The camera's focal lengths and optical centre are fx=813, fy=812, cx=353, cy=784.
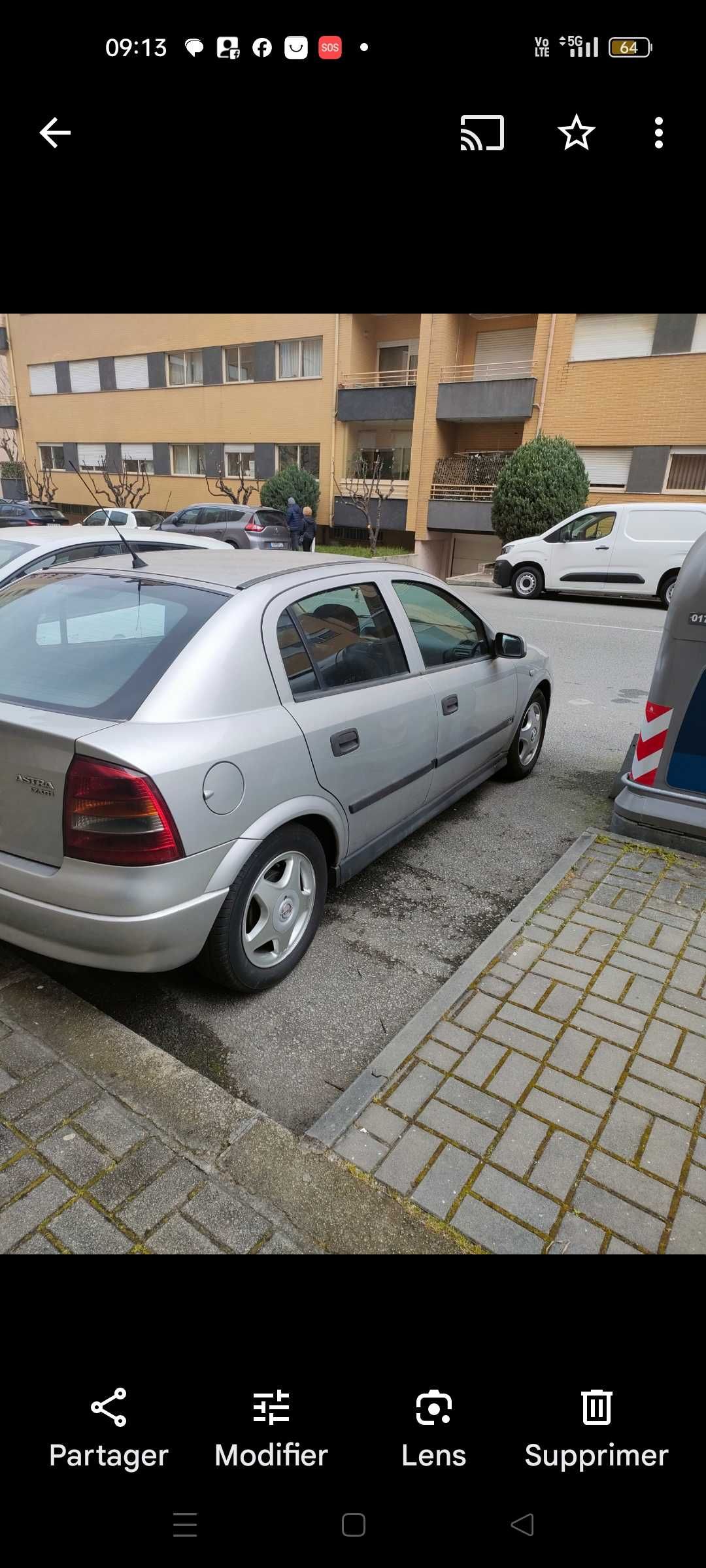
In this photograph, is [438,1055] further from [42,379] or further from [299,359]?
[42,379]

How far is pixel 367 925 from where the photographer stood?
3543mm

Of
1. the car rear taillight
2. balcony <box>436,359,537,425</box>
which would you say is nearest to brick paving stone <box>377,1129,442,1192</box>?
the car rear taillight

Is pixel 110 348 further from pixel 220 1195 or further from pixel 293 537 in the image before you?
pixel 220 1195

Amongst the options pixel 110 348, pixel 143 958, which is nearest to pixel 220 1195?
pixel 143 958

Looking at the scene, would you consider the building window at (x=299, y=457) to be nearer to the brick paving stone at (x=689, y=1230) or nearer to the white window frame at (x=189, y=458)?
the white window frame at (x=189, y=458)

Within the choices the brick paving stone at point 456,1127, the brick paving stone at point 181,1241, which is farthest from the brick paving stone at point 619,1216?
the brick paving stone at point 181,1241

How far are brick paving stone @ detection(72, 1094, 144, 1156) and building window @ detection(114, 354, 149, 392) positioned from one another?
33.3m

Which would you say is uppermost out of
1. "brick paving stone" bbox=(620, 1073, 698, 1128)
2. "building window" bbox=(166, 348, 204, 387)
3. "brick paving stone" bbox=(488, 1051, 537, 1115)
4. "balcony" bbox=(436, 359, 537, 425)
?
"building window" bbox=(166, 348, 204, 387)

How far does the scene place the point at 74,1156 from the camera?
2.11 m

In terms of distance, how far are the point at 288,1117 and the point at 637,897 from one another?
1917 mm

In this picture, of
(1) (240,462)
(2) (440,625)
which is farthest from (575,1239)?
(1) (240,462)

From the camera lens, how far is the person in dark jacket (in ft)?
61.3

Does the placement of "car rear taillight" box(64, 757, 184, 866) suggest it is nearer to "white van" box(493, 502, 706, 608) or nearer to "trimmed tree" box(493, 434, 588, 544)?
"white van" box(493, 502, 706, 608)
